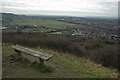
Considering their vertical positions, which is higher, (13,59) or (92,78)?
(13,59)

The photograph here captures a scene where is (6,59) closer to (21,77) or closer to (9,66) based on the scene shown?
(9,66)

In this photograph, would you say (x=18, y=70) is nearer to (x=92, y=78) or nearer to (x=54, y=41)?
(x=92, y=78)

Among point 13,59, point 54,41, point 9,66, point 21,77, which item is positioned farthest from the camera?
point 54,41

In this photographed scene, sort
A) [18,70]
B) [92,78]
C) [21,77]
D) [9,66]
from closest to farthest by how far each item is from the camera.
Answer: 1. [21,77]
2. [92,78]
3. [18,70]
4. [9,66]

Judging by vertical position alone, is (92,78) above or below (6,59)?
below

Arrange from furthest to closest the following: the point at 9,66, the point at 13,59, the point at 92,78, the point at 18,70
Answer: the point at 13,59, the point at 9,66, the point at 18,70, the point at 92,78

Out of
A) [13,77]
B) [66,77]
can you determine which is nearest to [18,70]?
[13,77]

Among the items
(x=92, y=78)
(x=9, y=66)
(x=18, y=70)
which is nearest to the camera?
(x=92, y=78)

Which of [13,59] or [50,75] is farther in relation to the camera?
[13,59]

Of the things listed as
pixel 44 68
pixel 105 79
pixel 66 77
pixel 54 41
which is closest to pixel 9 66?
pixel 44 68
